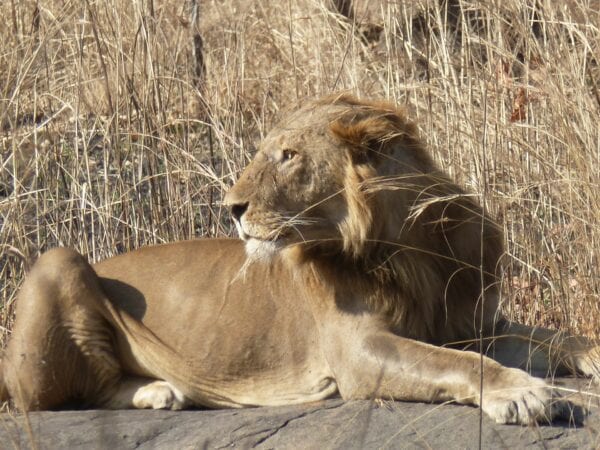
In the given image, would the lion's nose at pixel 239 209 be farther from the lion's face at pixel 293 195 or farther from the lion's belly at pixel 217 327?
→ the lion's belly at pixel 217 327

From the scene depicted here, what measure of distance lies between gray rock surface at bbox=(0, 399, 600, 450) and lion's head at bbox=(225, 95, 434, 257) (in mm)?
615

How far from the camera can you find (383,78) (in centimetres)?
610

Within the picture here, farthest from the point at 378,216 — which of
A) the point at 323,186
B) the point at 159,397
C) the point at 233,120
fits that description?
the point at 233,120

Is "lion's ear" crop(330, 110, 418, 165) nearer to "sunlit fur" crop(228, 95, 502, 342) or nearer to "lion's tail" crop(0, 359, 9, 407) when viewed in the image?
"sunlit fur" crop(228, 95, 502, 342)

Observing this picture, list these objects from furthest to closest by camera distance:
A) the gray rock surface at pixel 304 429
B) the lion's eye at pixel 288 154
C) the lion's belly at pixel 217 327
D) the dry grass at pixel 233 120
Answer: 1. the dry grass at pixel 233 120
2. the lion's belly at pixel 217 327
3. the lion's eye at pixel 288 154
4. the gray rock surface at pixel 304 429

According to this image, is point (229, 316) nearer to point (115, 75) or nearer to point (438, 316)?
point (438, 316)

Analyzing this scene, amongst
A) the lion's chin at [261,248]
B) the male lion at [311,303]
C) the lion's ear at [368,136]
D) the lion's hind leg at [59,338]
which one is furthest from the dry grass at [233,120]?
the lion's chin at [261,248]

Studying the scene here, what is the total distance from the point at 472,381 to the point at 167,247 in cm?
163

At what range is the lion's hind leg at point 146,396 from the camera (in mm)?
4586

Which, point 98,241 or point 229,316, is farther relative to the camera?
point 98,241

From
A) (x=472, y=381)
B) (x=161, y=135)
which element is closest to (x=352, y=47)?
(x=161, y=135)

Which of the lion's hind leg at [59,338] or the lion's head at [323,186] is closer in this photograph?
the lion's head at [323,186]

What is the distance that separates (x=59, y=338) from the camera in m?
4.65

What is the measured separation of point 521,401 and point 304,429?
0.77 meters
